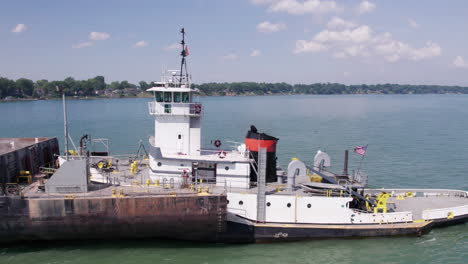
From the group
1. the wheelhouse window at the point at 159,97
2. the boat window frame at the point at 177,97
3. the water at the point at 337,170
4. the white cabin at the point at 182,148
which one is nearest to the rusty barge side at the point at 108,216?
the water at the point at 337,170

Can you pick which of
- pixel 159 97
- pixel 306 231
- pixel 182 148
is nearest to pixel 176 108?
pixel 159 97

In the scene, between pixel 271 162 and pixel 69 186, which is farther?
pixel 271 162

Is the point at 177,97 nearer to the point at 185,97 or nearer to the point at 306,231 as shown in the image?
the point at 185,97

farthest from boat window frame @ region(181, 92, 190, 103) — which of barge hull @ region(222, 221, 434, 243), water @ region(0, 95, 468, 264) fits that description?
water @ region(0, 95, 468, 264)

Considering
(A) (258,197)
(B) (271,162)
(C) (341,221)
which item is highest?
(B) (271,162)

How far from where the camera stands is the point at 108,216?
1463cm

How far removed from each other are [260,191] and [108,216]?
6.83 metres

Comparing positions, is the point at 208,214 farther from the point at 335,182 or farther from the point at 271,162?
the point at 335,182

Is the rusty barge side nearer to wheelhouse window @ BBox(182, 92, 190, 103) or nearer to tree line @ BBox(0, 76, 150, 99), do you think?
wheelhouse window @ BBox(182, 92, 190, 103)

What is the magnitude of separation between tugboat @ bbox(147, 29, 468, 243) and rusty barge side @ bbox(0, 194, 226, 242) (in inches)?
48.2

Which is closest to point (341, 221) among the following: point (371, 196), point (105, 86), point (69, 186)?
point (371, 196)

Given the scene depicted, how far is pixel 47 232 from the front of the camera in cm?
1466

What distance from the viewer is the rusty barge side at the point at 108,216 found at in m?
14.4

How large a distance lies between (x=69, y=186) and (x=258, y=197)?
858cm
